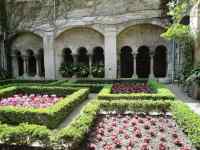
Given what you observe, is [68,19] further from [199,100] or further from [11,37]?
[199,100]

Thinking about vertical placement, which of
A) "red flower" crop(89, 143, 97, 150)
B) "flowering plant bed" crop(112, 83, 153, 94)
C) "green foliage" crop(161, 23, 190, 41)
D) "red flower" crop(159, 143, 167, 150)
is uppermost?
"green foliage" crop(161, 23, 190, 41)

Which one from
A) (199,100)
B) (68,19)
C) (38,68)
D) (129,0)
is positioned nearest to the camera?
(199,100)

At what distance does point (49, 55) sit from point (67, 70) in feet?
5.51

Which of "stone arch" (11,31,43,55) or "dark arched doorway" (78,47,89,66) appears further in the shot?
"stone arch" (11,31,43,55)

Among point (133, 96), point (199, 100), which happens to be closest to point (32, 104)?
point (133, 96)

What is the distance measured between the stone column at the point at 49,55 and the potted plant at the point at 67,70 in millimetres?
608

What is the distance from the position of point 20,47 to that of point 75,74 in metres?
4.88

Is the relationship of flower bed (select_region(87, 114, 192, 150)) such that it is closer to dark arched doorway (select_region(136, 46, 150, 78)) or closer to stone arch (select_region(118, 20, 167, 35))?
stone arch (select_region(118, 20, 167, 35))

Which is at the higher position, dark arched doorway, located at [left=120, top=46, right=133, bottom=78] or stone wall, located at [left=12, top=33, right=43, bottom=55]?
stone wall, located at [left=12, top=33, right=43, bottom=55]

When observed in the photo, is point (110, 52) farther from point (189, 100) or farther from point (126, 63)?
point (189, 100)

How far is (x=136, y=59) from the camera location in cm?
1520

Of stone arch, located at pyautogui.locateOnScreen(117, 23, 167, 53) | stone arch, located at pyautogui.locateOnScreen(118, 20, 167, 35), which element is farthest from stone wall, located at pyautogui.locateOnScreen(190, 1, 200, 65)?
stone arch, located at pyautogui.locateOnScreen(117, 23, 167, 53)

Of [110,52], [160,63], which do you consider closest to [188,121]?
[110,52]

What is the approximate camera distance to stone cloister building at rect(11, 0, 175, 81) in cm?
1371
